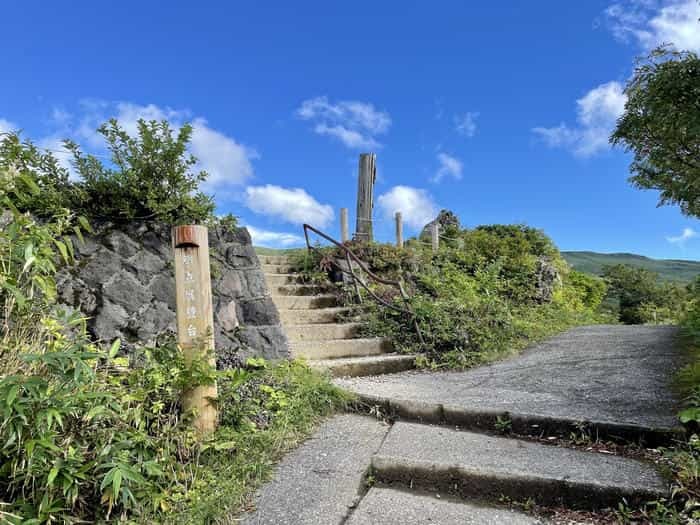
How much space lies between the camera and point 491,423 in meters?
2.88

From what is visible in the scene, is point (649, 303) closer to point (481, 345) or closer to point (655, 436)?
point (481, 345)

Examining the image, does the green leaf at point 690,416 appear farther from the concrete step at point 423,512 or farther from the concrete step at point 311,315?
the concrete step at point 311,315

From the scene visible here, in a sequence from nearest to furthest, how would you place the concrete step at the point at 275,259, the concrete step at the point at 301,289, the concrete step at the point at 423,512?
the concrete step at the point at 423,512, the concrete step at the point at 301,289, the concrete step at the point at 275,259

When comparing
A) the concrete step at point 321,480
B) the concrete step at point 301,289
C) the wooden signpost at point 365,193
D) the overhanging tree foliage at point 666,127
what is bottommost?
the concrete step at point 321,480

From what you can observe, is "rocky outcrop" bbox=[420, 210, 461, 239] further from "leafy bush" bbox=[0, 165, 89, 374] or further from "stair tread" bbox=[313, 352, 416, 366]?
"leafy bush" bbox=[0, 165, 89, 374]

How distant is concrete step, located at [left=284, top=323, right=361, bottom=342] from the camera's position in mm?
4875

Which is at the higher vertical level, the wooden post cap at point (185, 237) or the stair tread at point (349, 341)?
the wooden post cap at point (185, 237)

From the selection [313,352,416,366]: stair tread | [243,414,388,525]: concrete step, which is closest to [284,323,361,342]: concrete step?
[313,352,416,366]: stair tread

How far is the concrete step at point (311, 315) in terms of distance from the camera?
207 inches

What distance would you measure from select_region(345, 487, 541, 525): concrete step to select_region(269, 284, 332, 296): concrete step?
403cm

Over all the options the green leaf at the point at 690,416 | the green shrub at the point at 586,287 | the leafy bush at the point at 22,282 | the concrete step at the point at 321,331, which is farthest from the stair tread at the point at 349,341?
the green shrub at the point at 586,287

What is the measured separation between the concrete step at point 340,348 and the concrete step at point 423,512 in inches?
92.5

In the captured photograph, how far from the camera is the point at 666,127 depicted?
3.13 m

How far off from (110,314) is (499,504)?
298cm
